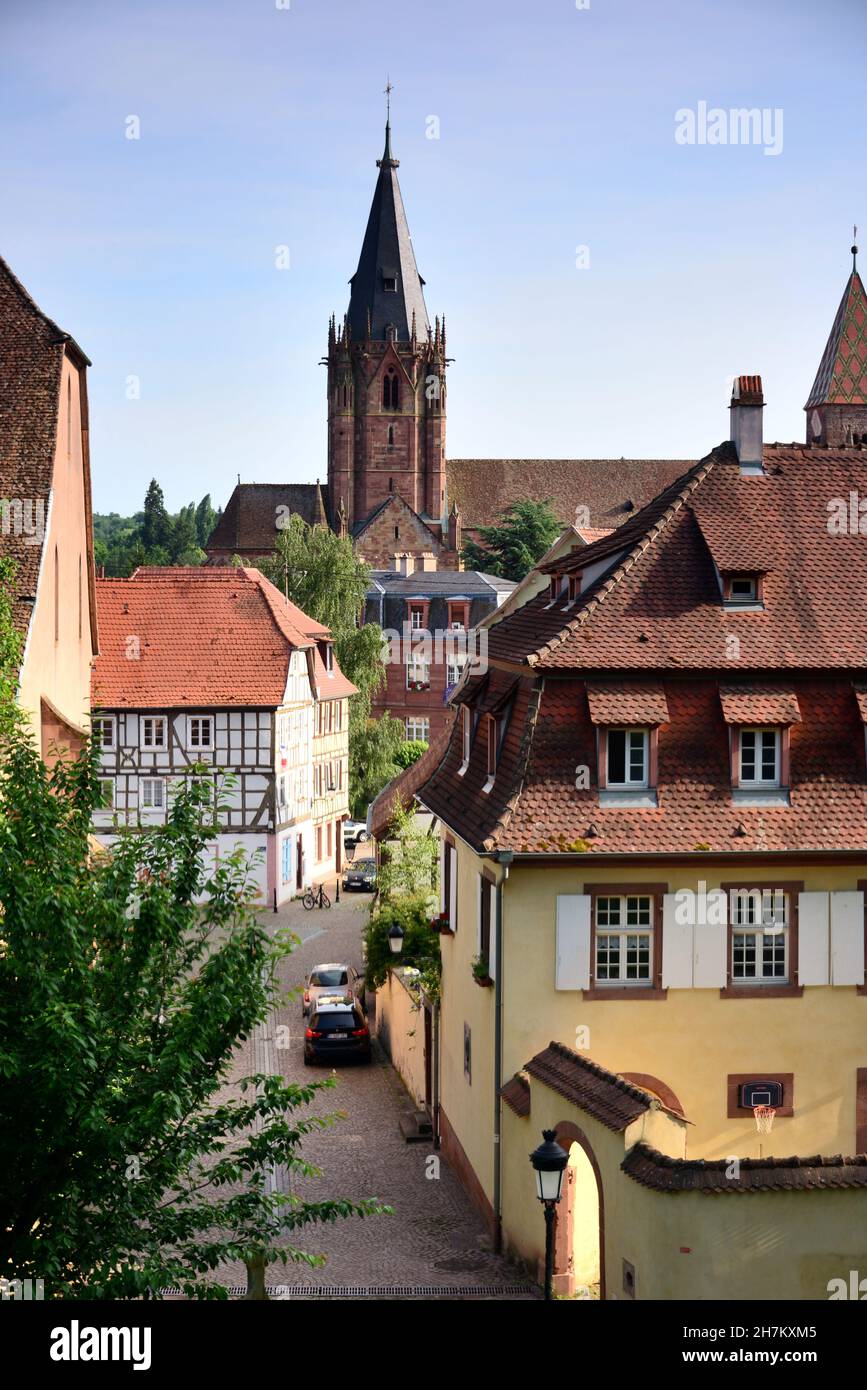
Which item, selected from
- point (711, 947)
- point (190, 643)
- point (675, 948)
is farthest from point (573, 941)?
point (190, 643)

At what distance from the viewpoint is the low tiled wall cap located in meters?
13.3

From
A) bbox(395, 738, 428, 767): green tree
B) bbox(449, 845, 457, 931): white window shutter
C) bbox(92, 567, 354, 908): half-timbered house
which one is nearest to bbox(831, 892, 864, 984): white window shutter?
bbox(449, 845, 457, 931): white window shutter

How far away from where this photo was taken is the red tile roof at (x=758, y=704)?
63.4 feet

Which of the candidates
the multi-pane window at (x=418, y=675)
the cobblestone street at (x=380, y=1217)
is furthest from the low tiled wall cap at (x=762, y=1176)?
the multi-pane window at (x=418, y=675)

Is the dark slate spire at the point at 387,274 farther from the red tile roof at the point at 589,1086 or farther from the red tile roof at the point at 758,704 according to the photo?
the red tile roof at the point at 589,1086

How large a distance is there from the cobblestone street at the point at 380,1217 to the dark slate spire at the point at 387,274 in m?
78.9

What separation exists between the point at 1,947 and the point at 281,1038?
2107 centimetres

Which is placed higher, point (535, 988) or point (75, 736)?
point (75, 736)

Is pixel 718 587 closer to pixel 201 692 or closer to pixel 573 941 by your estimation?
pixel 573 941

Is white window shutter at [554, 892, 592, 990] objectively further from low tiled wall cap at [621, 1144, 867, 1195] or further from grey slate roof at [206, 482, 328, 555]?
grey slate roof at [206, 482, 328, 555]

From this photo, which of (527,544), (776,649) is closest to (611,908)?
(776,649)

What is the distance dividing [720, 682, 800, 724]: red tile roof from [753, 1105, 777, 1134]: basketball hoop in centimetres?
432

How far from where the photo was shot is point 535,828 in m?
18.7
